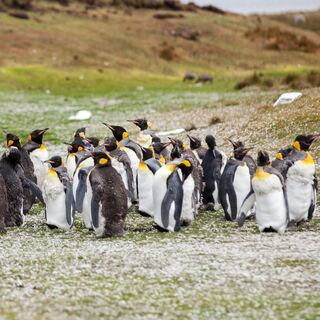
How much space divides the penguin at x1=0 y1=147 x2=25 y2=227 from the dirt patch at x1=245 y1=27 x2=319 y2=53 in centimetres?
5794

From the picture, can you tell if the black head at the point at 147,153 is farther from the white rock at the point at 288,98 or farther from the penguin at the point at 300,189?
the white rock at the point at 288,98

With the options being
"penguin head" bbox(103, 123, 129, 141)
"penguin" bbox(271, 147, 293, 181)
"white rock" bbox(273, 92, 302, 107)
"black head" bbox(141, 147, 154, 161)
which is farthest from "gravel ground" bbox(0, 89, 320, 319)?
"white rock" bbox(273, 92, 302, 107)

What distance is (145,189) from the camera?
1220 cm

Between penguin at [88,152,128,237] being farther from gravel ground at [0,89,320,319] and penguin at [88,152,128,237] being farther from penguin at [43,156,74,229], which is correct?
penguin at [43,156,74,229]

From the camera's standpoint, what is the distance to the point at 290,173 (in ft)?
36.4

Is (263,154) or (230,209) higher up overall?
(263,154)

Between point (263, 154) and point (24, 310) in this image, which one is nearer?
point (24, 310)

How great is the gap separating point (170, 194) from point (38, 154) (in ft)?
13.2

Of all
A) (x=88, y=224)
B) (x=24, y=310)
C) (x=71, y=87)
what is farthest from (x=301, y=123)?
(x=71, y=87)

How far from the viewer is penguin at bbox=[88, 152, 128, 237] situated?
1036 cm

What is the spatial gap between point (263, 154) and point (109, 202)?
7.60 feet

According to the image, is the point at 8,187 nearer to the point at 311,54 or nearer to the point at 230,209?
the point at 230,209

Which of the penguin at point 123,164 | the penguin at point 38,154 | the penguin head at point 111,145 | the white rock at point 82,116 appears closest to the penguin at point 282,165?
the penguin at point 123,164

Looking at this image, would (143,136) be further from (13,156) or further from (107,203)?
(107,203)
